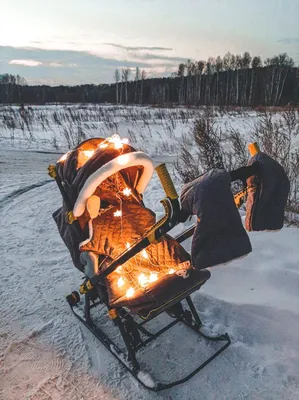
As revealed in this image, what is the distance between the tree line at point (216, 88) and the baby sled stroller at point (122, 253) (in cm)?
3089

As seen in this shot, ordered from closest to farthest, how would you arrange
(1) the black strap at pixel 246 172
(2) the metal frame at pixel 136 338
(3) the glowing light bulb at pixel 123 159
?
(1) the black strap at pixel 246 172 → (3) the glowing light bulb at pixel 123 159 → (2) the metal frame at pixel 136 338

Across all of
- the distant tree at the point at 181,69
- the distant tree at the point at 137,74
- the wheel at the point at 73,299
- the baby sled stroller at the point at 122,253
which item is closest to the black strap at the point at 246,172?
the baby sled stroller at the point at 122,253

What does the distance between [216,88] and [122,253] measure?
45953 mm

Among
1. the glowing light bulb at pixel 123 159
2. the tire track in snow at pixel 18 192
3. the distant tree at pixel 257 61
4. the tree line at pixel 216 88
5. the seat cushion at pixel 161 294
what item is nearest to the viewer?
the seat cushion at pixel 161 294

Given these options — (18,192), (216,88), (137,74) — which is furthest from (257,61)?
(18,192)

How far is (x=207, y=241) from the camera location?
70.8 inches

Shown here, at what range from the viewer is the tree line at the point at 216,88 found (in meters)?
38.8

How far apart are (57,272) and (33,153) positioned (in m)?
7.95

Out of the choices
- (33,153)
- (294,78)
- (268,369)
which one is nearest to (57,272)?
(268,369)

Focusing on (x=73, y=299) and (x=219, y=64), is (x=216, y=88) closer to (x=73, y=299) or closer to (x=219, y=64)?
(x=219, y=64)

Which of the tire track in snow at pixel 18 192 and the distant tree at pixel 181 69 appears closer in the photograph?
the tire track in snow at pixel 18 192

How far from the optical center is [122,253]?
93.8 inches

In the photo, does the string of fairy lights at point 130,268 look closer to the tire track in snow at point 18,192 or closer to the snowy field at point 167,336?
the snowy field at point 167,336

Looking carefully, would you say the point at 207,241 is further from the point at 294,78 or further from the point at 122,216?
the point at 294,78
